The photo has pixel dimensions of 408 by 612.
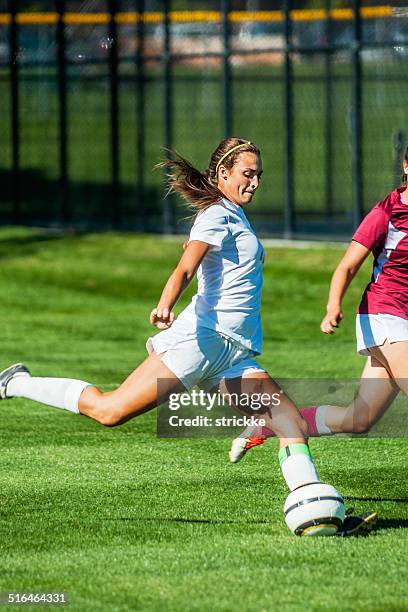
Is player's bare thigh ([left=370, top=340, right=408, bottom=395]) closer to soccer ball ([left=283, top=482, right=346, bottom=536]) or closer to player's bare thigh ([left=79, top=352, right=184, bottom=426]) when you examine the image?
soccer ball ([left=283, top=482, right=346, bottom=536])

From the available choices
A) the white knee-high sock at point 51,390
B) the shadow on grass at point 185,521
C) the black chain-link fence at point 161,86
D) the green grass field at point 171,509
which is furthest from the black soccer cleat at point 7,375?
the black chain-link fence at point 161,86

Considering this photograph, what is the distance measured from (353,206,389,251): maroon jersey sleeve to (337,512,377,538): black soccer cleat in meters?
1.29

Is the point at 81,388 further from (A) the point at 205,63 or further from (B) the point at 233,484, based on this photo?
(A) the point at 205,63

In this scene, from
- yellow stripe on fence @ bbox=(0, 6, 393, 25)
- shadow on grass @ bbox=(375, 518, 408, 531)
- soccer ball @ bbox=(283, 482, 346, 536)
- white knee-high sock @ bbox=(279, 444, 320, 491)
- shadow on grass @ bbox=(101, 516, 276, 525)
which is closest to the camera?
soccer ball @ bbox=(283, 482, 346, 536)

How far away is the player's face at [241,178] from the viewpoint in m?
6.57

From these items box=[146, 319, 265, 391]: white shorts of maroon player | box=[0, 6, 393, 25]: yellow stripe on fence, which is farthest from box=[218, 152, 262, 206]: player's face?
box=[0, 6, 393, 25]: yellow stripe on fence

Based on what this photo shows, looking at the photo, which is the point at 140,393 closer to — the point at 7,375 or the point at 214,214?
the point at 214,214

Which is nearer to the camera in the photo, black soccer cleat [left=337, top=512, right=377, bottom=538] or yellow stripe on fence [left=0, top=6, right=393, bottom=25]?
black soccer cleat [left=337, top=512, right=377, bottom=538]

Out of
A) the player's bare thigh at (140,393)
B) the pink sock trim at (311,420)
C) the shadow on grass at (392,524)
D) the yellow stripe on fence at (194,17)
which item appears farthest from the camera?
the yellow stripe on fence at (194,17)

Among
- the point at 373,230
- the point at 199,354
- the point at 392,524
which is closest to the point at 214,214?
the point at 199,354

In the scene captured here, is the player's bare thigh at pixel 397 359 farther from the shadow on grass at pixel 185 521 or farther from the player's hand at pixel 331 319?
the shadow on grass at pixel 185 521

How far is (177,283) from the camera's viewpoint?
20.4 feet

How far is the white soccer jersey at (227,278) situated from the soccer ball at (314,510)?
0.72 metres

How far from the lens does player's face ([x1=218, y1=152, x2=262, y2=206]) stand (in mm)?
6566
